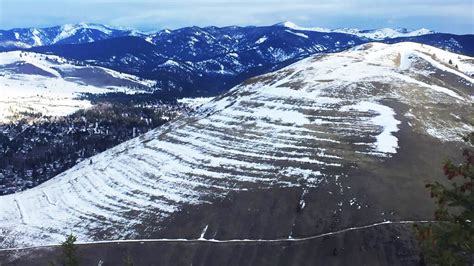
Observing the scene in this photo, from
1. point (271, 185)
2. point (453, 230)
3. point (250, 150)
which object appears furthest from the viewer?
point (250, 150)

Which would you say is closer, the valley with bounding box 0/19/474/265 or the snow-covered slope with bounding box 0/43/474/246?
the valley with bounding box 0/19/474/265

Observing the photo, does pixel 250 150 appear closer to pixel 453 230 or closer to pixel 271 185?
pixel 271 185

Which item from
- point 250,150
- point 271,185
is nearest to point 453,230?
point 271,185

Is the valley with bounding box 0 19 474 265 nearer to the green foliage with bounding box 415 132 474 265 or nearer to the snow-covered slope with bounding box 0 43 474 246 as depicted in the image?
the snow-covered slope with bounding box 0 43 474 246

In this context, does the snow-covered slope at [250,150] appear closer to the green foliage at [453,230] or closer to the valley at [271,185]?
the valley at [271,185]

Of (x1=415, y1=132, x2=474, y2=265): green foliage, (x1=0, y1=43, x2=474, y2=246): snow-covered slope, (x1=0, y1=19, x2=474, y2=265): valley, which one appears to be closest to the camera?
(x1=415, y1=132, x2=474, y2=265): green foliage

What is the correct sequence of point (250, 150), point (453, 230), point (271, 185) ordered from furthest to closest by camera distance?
point (250, 150)
point (271, 185)
point (453, 230)

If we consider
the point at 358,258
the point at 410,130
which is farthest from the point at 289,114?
the point at 358,258

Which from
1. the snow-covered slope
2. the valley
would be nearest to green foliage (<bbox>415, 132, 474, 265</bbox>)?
the valley

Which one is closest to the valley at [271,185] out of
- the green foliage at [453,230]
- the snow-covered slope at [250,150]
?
the snow-covered slope at [250,150]
